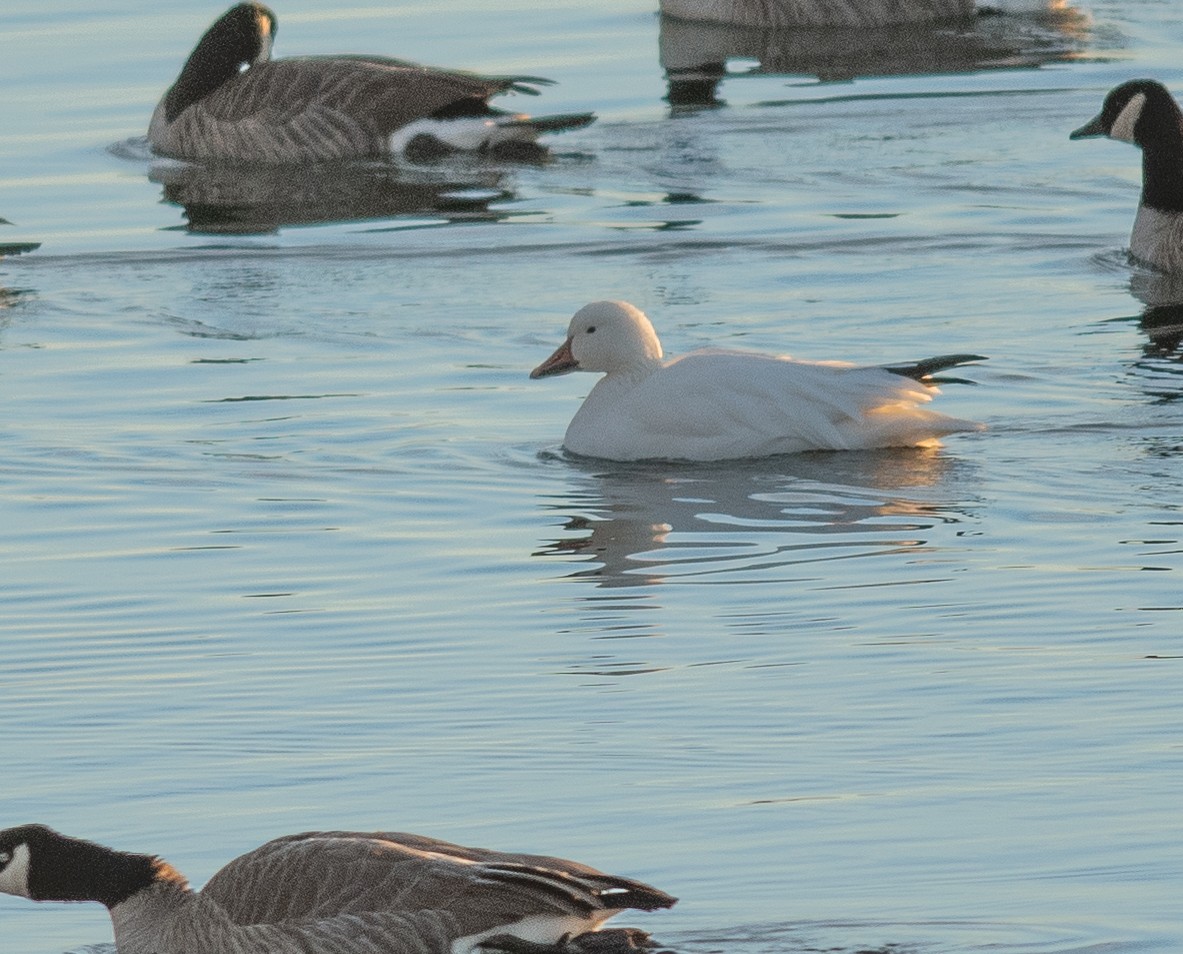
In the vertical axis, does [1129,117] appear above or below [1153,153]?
above

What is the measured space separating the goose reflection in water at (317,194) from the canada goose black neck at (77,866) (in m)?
11.1

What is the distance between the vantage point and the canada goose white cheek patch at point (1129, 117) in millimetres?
17422

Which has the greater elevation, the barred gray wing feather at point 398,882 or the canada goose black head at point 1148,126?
the canada goose black head at point 1148,126

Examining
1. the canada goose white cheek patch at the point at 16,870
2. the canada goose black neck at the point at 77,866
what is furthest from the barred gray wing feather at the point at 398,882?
the canada goose white cheek patch at the point at 16,870

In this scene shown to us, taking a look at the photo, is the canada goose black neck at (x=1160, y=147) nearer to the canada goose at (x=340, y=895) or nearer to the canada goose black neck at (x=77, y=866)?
the canada goose at (x=340, y=895)

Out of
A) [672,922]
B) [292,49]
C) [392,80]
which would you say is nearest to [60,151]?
[392,80]

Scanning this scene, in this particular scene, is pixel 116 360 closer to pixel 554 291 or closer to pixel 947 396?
pixel 554 291

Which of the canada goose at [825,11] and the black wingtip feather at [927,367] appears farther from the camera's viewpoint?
the canada goose at [825,11]

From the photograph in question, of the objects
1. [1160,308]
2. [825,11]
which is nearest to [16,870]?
[1160,308]

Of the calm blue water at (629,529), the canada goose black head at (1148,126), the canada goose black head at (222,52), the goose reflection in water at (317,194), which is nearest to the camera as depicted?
the calm blue water at (629,529)

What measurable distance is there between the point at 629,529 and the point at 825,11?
13.8 m

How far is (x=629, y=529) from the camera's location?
A: 1109 centimetres

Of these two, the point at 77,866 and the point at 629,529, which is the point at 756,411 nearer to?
the point at 629,529

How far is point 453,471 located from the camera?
38.7 feet
